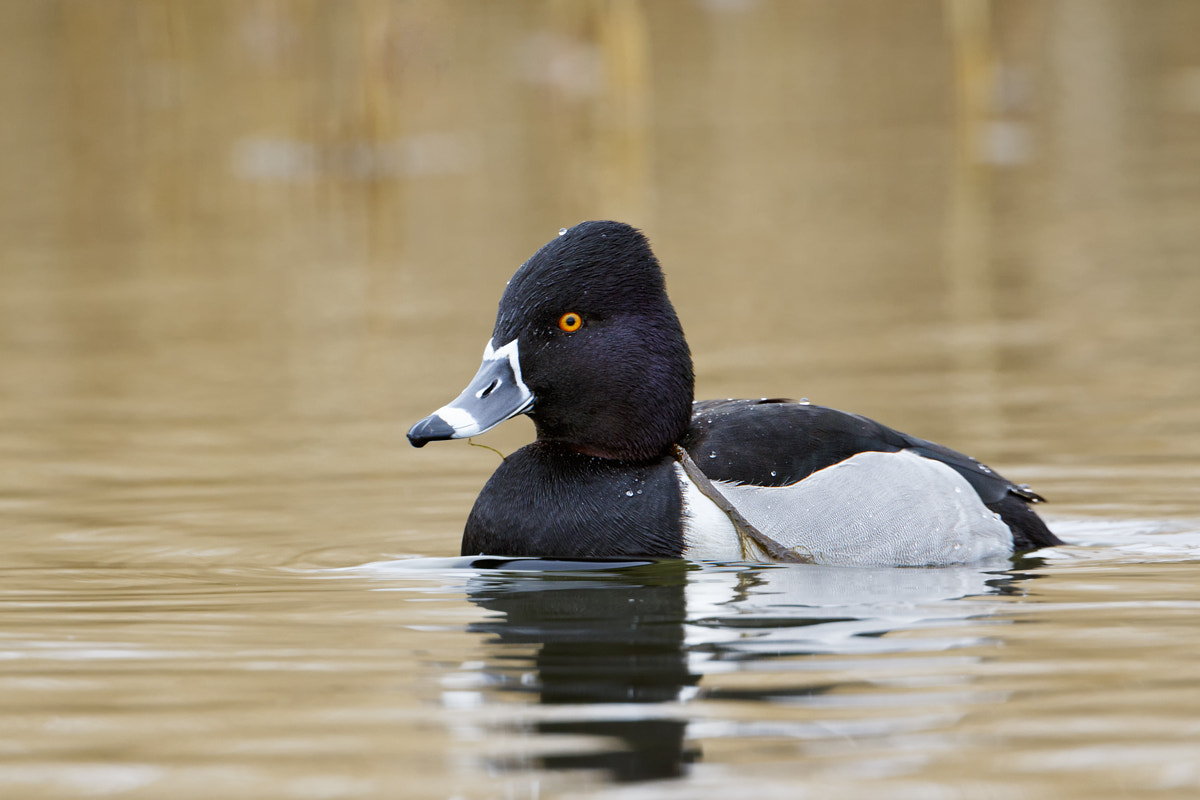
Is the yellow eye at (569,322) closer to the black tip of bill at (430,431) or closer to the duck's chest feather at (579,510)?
the duck's chest feather at (579,510)

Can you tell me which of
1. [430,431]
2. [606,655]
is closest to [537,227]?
[430,431]

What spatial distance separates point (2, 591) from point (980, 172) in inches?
466

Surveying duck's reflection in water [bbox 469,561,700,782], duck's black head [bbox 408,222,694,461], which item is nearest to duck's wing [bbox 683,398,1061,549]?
duck's black head [bbox 408,222,694,461]

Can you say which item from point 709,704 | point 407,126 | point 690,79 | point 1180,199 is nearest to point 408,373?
point 709,704

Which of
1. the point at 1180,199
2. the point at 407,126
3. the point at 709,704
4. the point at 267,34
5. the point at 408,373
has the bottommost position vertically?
the point at 709,704

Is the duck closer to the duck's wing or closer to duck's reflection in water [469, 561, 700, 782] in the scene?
the duck's wing

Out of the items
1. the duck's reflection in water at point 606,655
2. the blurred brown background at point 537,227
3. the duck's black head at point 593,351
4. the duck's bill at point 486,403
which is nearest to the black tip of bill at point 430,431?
the duck's bill at point 486,403

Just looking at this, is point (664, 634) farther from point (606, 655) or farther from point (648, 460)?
point (648, 460)

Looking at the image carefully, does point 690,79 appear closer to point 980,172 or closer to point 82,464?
point 980,172

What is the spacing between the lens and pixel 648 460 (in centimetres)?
575

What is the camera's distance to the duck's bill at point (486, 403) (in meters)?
5.39

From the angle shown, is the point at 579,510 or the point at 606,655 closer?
the point at 606,655

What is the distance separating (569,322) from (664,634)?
1.36 meters

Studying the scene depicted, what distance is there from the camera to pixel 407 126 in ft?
63.2
